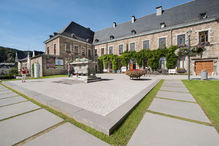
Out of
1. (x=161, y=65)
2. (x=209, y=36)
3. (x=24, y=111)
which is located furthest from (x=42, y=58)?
(x=209, y=36)

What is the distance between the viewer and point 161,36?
54.1ft

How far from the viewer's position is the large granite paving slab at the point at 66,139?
1.39 meters

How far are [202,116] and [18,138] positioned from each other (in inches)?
153

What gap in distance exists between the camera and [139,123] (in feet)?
6.31

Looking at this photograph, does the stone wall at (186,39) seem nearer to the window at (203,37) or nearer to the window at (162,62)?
the window at (203,37)

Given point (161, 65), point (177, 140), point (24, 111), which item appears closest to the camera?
point (177, 140)

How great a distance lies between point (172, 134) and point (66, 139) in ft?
6.10

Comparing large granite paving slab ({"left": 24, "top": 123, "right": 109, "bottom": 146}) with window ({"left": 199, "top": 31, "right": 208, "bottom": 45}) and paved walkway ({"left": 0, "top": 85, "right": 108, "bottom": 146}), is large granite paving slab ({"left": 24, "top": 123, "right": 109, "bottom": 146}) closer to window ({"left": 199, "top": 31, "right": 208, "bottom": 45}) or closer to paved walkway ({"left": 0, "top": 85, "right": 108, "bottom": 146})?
paved walkway ({"left": 0, "top": 85, "right": 108, "bottom": 146})

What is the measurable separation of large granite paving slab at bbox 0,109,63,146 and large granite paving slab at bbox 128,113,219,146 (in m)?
1.80

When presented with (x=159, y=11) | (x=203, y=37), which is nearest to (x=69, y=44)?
(x=159, y=11)

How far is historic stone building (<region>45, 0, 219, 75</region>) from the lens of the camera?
13227 millimetres

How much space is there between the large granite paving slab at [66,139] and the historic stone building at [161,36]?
18.3 meters

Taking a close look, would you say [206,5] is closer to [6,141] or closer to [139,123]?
[139,123]

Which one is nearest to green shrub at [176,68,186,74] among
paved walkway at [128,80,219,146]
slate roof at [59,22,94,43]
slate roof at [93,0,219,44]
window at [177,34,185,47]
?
window at [177,34,185,47]
